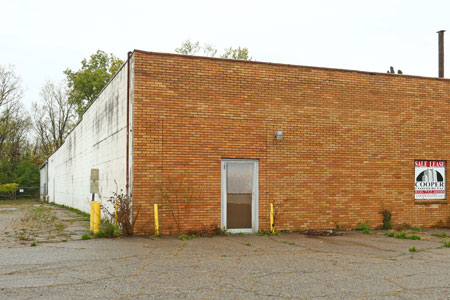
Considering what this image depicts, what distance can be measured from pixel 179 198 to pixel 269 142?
309 centimetres

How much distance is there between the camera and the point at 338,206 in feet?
46.8

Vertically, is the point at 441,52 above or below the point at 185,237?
above

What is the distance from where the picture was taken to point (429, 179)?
51.0 ft

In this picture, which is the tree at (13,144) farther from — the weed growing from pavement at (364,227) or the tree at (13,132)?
the weed growing from pavement at (364,227)

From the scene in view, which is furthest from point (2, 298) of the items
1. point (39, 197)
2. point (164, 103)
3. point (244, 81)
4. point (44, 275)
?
point (39, 197)

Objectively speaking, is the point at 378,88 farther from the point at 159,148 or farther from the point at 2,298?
the point at 2,298

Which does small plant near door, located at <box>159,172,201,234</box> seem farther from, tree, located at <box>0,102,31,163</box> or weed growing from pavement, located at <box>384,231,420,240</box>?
tree, located at <box>0,102,31,163</box>

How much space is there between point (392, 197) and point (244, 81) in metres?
6.01

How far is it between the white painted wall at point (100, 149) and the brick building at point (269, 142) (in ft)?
0.48

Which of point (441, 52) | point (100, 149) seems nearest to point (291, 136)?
point (100, 149)

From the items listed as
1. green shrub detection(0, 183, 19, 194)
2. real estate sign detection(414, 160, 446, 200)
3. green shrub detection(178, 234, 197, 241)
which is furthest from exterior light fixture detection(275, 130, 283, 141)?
green shrub detection(0, 183, 19, 194)

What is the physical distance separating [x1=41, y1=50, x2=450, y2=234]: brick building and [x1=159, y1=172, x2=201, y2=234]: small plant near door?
1.1 inches

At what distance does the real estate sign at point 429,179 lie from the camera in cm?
1532

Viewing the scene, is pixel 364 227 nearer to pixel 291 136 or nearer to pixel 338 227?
pixel 338 227
